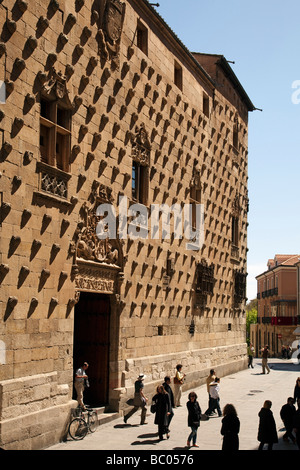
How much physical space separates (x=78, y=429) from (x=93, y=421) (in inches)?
28.8

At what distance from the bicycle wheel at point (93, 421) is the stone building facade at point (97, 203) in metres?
0.71

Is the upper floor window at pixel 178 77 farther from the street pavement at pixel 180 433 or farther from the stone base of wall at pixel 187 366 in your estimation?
the street pavement at pixel 180 433

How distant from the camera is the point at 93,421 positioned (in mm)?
14242

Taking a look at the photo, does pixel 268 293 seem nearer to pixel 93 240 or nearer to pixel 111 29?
pixel 111 29

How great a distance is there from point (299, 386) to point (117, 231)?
6201 millimetres

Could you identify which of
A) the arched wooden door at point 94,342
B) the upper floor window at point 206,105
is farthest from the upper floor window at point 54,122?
the upper floor window at point 206,105

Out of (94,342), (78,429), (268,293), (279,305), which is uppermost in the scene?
(268,293)

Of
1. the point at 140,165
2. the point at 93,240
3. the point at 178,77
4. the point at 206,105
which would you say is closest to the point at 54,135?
the point at 93,240

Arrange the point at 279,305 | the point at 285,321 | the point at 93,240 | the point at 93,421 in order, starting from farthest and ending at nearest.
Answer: the point at 279,305 < the point at 285,321 < the point at 93,240 < the point at 93,421

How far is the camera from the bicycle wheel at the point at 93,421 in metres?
14.0

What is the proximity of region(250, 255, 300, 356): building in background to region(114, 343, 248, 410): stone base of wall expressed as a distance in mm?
32196

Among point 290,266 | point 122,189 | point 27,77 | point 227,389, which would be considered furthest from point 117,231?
point 290,266

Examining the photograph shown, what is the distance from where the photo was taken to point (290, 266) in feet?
212

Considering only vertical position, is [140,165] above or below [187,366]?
above
